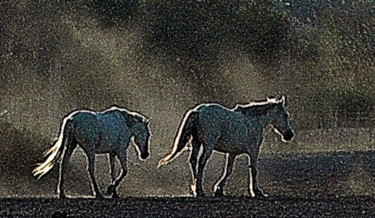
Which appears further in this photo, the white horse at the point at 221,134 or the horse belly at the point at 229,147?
the horse belly at the point at 229,147

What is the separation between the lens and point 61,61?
38.0m

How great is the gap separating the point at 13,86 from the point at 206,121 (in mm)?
20144

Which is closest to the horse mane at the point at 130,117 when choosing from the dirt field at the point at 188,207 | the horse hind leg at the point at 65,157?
the horse hind leg at the point at 65,157

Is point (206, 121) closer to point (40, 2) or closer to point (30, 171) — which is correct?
point (30, 171)

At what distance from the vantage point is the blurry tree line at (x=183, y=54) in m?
36.9

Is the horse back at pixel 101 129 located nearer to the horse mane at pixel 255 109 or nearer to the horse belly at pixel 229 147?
the horse belly at pixel 229 147

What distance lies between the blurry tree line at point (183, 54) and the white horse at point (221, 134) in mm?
18822

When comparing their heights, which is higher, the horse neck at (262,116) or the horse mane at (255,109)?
the horse mane at (255,109)

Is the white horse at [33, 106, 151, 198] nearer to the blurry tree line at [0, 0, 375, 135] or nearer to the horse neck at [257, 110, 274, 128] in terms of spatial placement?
the horse neck at [257, 110, 274, 128]

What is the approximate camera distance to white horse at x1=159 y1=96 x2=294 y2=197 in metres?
15.9

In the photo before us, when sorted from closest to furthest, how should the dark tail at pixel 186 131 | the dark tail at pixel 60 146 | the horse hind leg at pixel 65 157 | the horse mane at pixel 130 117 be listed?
1. the dark tail at pixel 60 146
2. the horse hind leg at pixel 65 157
3. the dark tail at pixel 186 131
4. the horse mane at pixel 130 117

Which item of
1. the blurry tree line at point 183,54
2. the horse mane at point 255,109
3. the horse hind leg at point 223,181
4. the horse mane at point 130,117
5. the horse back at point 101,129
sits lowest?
the horse hind leg at point 223,181

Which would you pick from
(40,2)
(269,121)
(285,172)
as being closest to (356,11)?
(40,2)

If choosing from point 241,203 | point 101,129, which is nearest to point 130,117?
point 101,129
